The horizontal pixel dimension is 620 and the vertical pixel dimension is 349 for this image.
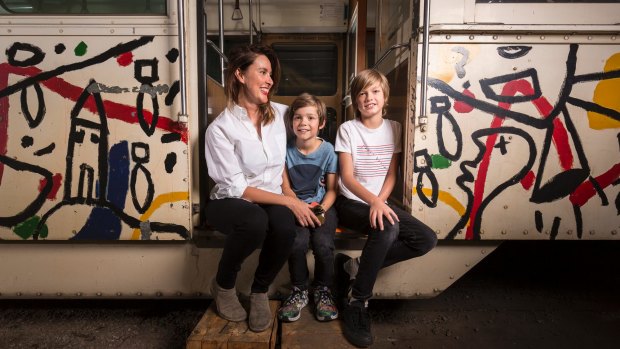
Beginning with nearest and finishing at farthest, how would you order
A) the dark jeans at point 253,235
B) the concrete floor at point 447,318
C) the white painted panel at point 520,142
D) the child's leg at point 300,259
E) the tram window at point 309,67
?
the dark jeans at point 253,235 → the child's leg at point 300,259 → the white painted panel at point 520,142 → the concrete floor at point 447,318 → the tram window at point 309,67

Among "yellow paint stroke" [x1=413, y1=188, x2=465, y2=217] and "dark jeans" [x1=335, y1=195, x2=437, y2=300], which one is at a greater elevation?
"yellow paint stroke" [x1=413, y1=188, x2=465, y2=217]

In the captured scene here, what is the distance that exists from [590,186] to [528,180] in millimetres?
324

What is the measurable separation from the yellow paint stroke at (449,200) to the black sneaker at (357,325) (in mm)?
650

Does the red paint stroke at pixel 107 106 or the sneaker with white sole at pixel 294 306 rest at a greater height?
the red paint stroke at pixel 107 106

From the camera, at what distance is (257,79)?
1.71 meters

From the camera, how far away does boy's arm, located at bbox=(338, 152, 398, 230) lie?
1.68 m

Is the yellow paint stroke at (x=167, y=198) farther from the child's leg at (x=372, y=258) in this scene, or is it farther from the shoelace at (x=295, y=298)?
the child's leg at (x=372, y=258)

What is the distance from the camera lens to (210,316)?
164cm

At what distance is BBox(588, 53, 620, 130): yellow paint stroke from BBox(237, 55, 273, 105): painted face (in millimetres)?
1636

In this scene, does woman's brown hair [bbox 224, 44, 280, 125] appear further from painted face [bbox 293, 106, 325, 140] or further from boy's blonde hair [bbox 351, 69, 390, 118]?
boy's blonde hair [bbox 351, 69, 390, 118]

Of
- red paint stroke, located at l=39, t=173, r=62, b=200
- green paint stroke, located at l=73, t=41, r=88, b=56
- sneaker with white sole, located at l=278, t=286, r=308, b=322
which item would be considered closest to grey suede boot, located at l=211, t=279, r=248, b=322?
sneaker with white sole, located at l=278, t=286, r=308, b=322

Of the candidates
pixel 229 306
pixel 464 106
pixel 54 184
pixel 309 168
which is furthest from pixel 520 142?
pixel 54 184

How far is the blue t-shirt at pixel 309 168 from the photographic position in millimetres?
1877

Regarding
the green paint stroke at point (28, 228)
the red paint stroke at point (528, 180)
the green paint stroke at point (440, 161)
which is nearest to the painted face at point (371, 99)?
the green paint stroke at point (440, 161)
